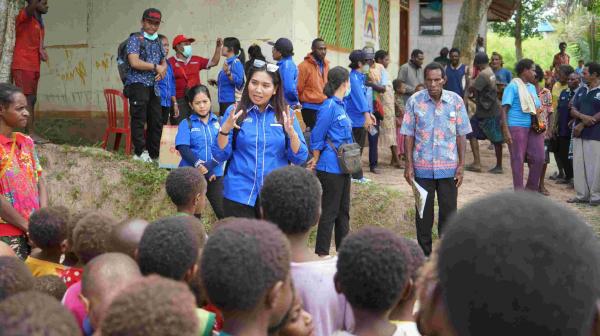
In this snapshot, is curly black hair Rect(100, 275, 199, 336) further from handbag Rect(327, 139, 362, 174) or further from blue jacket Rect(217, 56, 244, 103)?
blue jacket Rect(217, 56, 244, 103)

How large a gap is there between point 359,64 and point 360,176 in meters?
1.51

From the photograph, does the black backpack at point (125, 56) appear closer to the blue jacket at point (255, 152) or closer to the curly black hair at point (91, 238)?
the blue jacket at point (255, 152)

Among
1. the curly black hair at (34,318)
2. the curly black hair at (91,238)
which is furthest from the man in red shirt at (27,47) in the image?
the curly black hair at (34,318)

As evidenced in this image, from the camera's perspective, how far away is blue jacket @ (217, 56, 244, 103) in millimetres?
9383

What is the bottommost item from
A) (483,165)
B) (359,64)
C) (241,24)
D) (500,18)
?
(483,165)

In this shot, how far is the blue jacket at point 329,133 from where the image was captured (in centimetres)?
614

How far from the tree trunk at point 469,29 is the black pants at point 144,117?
273 inches

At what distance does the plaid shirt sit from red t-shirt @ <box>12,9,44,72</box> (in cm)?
497

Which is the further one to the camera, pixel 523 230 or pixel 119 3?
pixel 119 3

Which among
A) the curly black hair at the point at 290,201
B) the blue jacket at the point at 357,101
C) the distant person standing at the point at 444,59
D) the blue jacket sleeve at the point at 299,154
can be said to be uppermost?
the distant person standing at the point at 444,59

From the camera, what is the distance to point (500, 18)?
879 inches

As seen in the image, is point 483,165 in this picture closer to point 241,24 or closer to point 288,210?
point 241,24

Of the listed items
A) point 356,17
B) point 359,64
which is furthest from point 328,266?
point 356,17

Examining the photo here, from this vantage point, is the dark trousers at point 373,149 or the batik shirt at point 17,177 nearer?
the batik shirt at point 17,177
